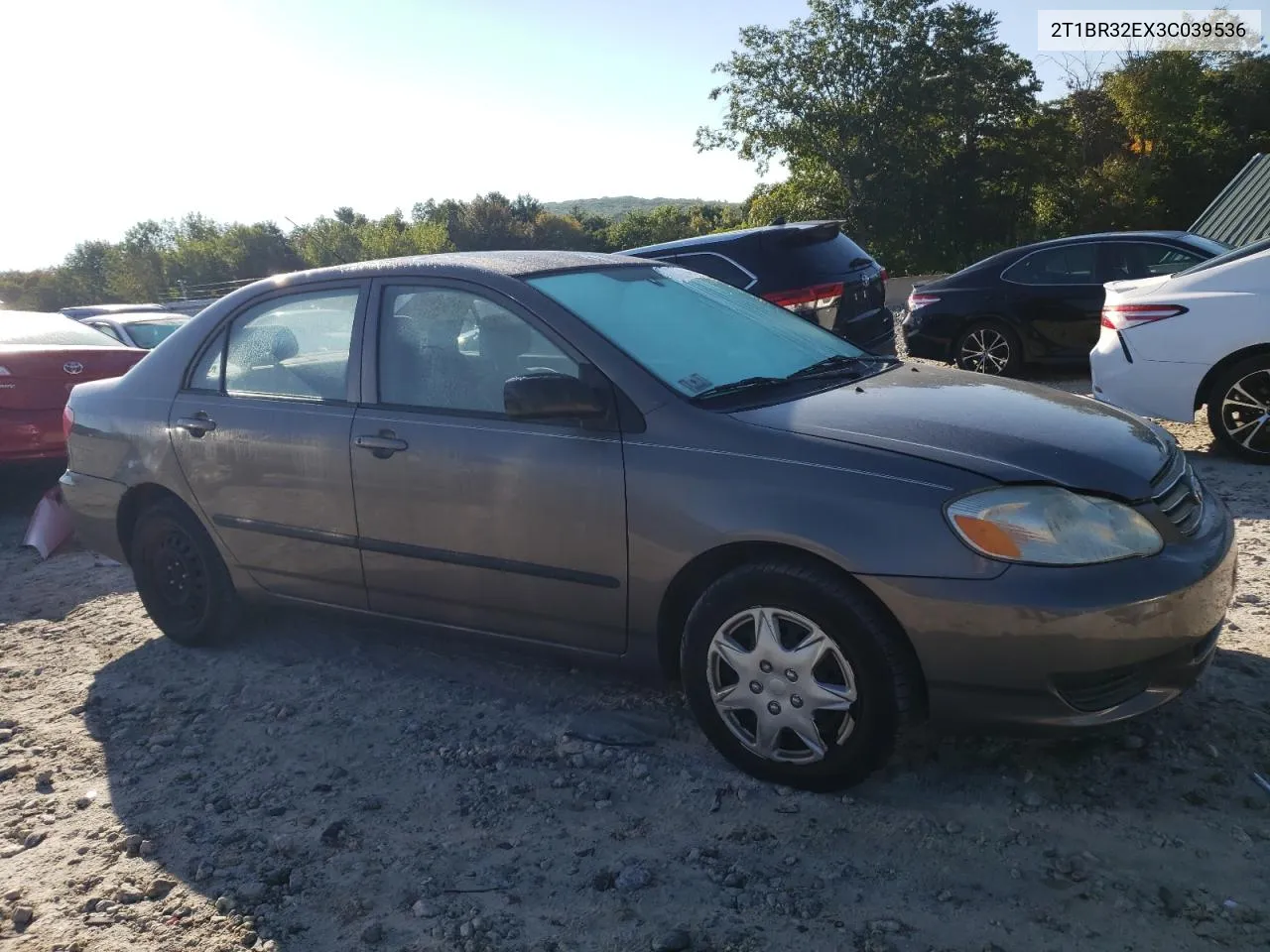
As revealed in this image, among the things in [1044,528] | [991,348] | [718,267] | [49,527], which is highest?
[718,267]

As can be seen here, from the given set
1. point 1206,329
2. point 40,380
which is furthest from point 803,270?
point 40,380

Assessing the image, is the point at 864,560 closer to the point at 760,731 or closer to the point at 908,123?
the point at 760,731

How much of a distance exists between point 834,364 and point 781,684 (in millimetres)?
1355

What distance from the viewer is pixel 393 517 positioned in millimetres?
3656

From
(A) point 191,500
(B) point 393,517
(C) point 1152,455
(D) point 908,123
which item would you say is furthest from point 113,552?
(D) point 908,123

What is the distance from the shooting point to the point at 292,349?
4117 millimetres

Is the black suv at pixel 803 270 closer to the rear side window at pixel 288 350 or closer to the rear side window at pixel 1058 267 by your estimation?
the rear side window at pixel 1058 267

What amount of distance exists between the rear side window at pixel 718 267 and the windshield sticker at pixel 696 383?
14.4 ft

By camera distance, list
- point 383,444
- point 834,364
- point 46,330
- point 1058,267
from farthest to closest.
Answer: point 1058,267 → point 46,330 → point 834,364 → point 383,444

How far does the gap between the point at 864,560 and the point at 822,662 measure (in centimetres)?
34

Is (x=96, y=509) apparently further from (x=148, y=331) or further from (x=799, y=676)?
(x=148, y=331)

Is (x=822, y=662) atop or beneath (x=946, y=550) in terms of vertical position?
beneath

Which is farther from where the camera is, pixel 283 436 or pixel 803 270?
pixel 803 270

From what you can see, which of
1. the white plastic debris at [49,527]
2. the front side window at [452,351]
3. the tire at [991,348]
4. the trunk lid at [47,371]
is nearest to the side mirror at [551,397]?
the front side window at [452,351]
